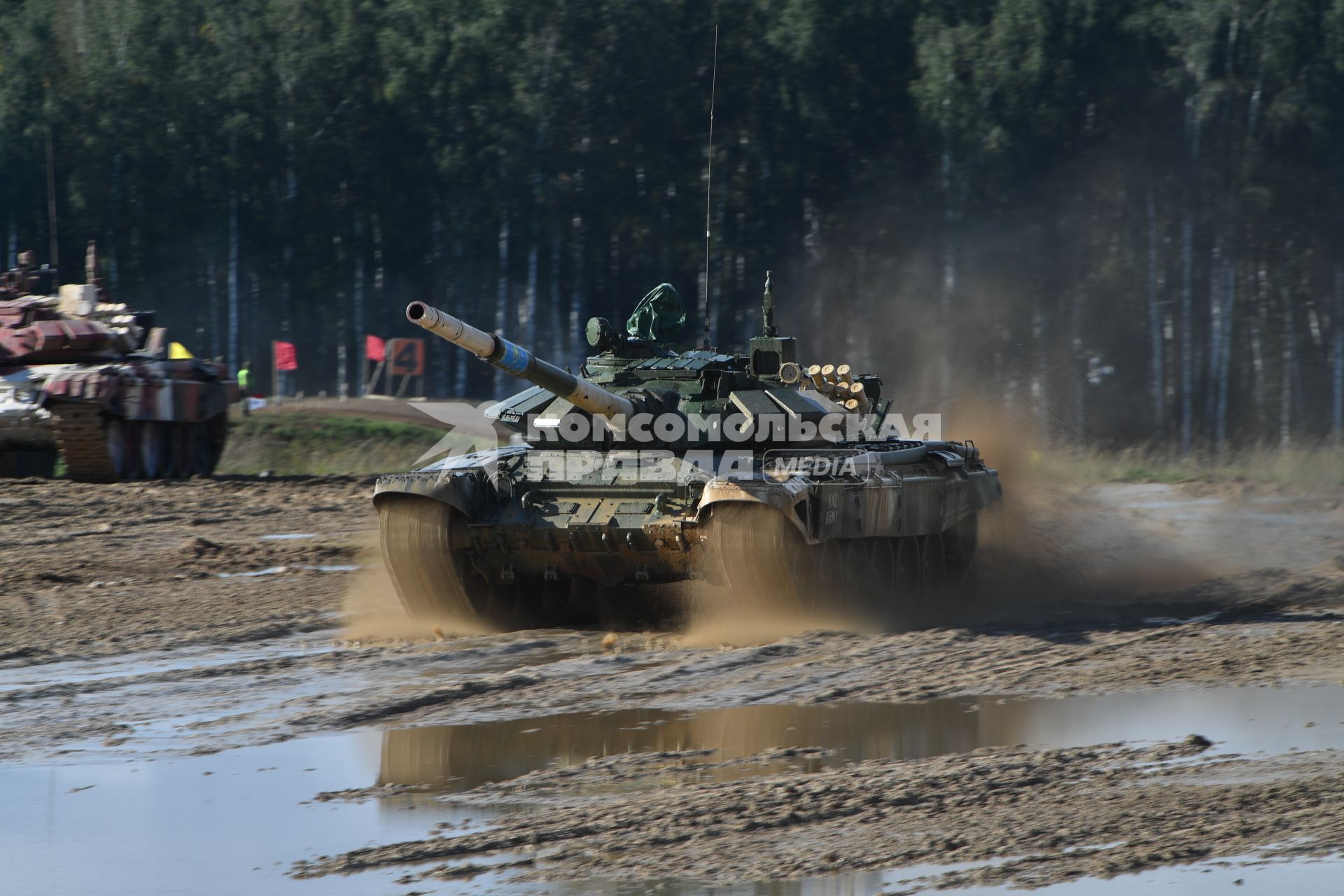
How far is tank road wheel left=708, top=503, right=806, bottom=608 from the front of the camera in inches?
392

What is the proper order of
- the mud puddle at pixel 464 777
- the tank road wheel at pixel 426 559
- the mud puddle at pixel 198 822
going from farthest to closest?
the tank road wheel at pixel 426 559, the mud puddle at pixel 198 822, the mud puddle at pixel 464 777

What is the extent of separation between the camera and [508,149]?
1369 inches

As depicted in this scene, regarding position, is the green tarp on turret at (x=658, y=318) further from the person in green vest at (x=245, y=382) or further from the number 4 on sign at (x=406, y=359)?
the number 4 on sign at (x=406, y=359)

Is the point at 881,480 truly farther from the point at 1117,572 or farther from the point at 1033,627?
the point at 1117,572

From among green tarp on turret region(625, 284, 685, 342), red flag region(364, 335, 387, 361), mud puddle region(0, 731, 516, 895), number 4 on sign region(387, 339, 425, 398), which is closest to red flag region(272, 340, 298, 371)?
red flag region(364, 335, 387, 361)

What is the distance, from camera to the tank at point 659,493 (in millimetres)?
10164

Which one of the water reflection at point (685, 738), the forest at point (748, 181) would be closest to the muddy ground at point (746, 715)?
the water reflection at point (685, 738)

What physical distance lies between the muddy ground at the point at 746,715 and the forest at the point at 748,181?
801 inches

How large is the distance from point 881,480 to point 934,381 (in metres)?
22.4

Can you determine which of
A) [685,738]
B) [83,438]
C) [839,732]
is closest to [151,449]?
[83,438]

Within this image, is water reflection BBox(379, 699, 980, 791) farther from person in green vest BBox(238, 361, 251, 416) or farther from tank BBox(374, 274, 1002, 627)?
person in green vest BBox(238, 361, 251, 416)

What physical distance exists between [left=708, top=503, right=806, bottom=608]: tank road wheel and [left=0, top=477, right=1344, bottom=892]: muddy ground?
18 centimetres

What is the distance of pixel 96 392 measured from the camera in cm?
2066

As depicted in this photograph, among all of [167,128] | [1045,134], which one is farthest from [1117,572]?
[167,128]
